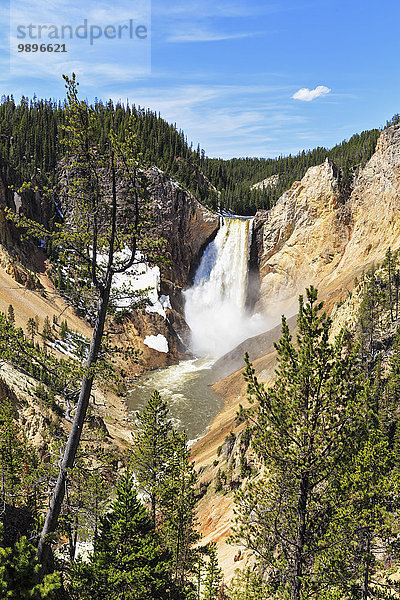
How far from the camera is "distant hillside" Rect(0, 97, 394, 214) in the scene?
72312mm

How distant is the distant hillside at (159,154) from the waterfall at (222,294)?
641 inches

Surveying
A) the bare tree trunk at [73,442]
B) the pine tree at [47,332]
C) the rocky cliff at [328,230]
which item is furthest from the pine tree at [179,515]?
the rocky cliff at [328,230]

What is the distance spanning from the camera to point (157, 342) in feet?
206

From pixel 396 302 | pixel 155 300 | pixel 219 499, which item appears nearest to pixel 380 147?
pixel 396 302

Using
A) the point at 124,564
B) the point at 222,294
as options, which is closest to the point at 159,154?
the point at 222,294

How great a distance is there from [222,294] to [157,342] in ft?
59.1

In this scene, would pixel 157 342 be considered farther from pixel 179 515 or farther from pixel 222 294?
pixel 179 515

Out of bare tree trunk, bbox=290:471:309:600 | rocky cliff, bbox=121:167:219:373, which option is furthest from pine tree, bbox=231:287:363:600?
rocky cliff, bbox=121:167:219:373

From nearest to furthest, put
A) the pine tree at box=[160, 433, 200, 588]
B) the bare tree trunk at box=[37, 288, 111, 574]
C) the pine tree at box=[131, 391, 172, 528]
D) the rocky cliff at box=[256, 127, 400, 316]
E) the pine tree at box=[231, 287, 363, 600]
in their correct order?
1. the bare tree trunk at box=[37, 288, 111, 574]
2. the pine tree at box=[231, 287, 363, 600]
3. the pine tree at box=[160, 433, 200, 588]
4. the pine tree at box=[131, 391, 172, 528]
5. the rocky cliff at box=[256, 127, 400, 316]

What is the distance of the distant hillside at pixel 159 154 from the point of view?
7231 centimetres

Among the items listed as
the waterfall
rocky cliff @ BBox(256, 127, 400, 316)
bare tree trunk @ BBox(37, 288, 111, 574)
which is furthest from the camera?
the waterfall

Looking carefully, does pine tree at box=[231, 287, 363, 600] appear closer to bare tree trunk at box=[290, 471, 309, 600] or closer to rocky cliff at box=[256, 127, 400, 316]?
bare tree trunk at box=[290, 471, 309, 600]

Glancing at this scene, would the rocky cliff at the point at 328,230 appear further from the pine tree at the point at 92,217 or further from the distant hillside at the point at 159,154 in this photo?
the pine tree at the point at 92,217

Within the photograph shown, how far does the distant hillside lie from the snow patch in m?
31.8
